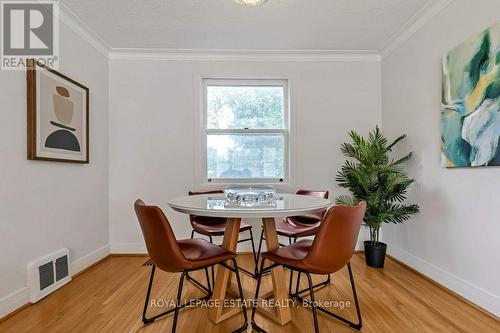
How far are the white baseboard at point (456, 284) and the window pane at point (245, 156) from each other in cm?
172

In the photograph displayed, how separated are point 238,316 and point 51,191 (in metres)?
1.96

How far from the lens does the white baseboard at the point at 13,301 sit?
1.71 metres

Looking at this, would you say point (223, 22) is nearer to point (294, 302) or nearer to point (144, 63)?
point (144, 63)

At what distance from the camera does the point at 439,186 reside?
2.23 meters

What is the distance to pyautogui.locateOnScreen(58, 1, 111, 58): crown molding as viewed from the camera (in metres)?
2.27

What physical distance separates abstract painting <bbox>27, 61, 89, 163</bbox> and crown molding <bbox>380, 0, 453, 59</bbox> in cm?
350

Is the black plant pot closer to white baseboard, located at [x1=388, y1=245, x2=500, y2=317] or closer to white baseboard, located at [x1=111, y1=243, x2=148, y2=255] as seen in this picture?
white baseboard, located at [x1=388, y1=245, x2=500, y2=317]

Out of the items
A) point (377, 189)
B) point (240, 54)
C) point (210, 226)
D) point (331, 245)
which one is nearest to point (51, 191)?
point (210, 226)

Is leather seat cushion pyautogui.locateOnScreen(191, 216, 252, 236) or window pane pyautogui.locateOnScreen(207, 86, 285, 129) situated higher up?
window pane pyautogui.locateOnScreen(207, 86, 285, 129)

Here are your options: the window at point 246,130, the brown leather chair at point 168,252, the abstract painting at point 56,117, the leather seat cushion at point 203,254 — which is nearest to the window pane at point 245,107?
the window at point 246,130

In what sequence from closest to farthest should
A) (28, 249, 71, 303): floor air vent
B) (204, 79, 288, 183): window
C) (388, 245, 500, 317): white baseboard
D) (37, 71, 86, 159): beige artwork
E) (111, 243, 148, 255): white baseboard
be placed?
(388, 245, 500, 317): white baseboard → (28, 249, 71, 303): floor air vent → (37, 71, 86, 159): beige artwork → (111, 243, 148, 255): white baseboard → (204, 79, 288, 183): window

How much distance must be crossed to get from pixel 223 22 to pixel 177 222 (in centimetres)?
238

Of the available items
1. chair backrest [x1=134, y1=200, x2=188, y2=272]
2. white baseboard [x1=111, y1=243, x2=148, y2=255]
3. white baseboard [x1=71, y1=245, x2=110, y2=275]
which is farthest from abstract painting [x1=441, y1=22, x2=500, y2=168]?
white baseboard [x1=71, y1=245, x2=110, y2=275]

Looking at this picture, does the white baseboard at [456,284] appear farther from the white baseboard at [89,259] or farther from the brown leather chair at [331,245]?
the white baseboard at [89,259]
